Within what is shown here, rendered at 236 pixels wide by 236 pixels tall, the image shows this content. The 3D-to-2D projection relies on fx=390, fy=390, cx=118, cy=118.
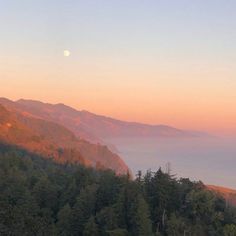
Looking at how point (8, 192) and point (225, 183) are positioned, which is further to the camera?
point (225, 183)

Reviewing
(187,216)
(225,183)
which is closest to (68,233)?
(187,216)

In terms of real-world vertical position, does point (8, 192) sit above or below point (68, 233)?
above

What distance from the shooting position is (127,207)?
3947cm

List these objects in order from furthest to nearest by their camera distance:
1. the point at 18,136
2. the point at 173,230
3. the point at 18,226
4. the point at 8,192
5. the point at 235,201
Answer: the point at 18,136
the point at 235,201
the point at 8,192
the point at 173,230
the point at 18,226

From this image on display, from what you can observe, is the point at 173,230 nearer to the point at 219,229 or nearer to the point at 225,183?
the point at 219,229

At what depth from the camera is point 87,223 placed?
37.7 m

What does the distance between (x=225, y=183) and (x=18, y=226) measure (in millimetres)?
180850

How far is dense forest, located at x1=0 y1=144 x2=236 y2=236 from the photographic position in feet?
123

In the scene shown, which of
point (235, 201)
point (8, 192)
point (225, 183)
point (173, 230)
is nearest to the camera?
point (173, 230)

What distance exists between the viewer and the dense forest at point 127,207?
123 ft

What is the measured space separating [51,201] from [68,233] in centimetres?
697

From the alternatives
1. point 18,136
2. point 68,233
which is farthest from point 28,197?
point 18,136

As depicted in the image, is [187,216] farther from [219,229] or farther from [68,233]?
[68,233]

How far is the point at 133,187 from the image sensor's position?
134 feet
